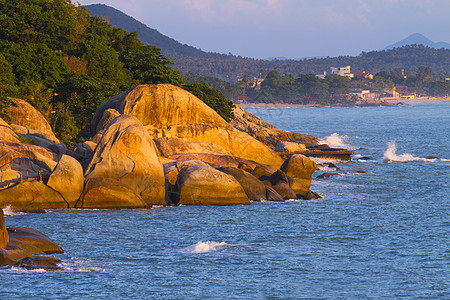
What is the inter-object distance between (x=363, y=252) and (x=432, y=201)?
39.4 ft

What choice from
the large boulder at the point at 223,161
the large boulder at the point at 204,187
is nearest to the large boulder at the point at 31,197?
the large boulder at the point at 204,187

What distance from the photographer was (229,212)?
26469mm

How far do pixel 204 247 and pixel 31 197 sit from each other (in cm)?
905

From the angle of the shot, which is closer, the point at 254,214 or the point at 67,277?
the point at 67,277

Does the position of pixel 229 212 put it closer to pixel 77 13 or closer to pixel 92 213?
pixel 92 213

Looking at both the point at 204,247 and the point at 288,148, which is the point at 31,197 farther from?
the point at 288,148

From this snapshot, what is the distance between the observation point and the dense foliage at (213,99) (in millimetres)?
66375

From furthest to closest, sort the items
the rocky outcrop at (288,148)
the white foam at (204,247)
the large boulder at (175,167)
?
the rocky outcrop at (288,148) → the large boulder at (175,167) → the white foam at (204,247)

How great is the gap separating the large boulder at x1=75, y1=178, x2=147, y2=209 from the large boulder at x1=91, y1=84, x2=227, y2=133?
11231mm

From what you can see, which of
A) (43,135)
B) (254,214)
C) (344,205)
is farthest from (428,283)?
(43,135)

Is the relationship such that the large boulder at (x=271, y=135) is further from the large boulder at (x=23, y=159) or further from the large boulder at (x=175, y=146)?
the large boulder at (x=23, y=159)

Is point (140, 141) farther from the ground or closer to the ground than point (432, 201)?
farther from the ground

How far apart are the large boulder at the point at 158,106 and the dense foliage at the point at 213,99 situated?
2569cm

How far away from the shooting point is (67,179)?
2572cm
